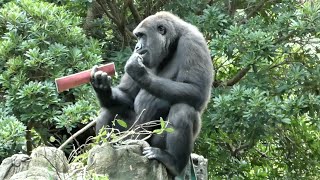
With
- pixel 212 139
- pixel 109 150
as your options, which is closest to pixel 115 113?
pixel 109 150

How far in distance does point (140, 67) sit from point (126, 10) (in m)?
3.73

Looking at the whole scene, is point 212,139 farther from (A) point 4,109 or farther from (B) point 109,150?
(B) point 109,150

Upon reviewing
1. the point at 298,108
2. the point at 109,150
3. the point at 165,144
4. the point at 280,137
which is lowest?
the point at 280,137

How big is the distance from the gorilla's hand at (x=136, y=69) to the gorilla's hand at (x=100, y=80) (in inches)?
Answer: 7.8

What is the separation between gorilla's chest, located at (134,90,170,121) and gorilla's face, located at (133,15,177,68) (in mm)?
287

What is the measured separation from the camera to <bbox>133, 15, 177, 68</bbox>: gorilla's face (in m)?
6.73

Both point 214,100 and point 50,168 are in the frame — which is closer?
point 50,168

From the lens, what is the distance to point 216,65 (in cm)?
979

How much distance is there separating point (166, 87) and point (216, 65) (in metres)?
3.47

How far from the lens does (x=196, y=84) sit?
21.2ft

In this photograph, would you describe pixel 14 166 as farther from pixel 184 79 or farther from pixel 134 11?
pixel 134 11

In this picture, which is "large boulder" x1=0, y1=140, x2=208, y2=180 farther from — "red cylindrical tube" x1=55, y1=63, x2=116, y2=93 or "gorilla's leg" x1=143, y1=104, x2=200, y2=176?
"red cylindrical tube" x1=55, y1=63, x2=116, y2=93

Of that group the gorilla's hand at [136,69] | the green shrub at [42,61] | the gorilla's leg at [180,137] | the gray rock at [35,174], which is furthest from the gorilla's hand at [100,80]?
the gray rock at [35,174]

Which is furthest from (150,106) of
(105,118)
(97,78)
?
(97,78)
